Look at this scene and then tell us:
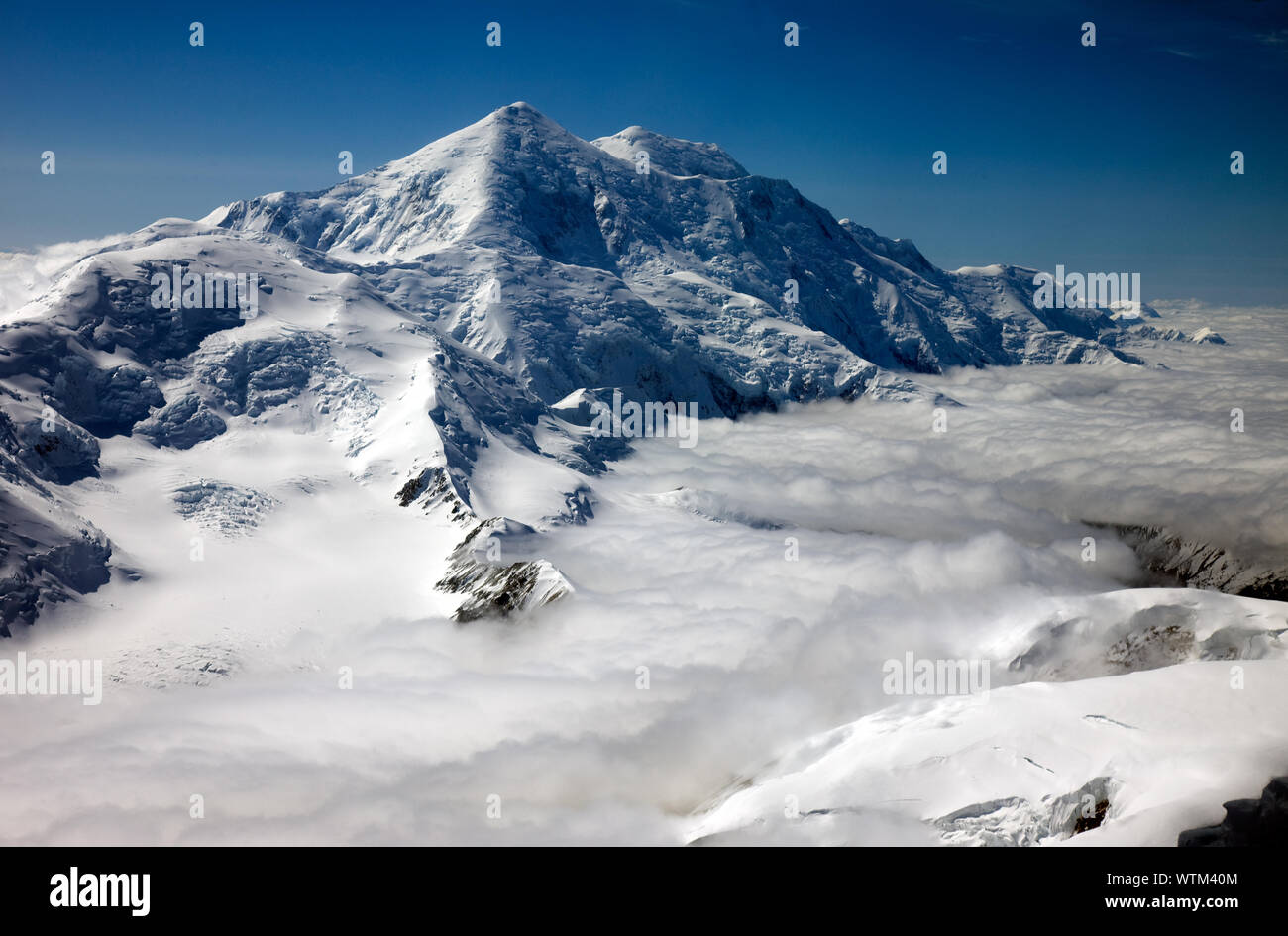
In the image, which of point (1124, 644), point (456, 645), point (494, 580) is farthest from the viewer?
point (494, 580)

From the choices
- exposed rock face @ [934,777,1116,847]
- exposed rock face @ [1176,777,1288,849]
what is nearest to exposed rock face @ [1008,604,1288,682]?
exposed rock face @ [934,777,1116,847]

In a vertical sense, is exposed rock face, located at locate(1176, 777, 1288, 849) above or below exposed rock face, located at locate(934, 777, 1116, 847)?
above

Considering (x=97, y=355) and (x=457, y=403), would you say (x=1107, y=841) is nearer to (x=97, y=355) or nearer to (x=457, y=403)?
(x=457, y=403)

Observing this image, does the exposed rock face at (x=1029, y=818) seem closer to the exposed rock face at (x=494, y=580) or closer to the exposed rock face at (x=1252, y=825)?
the exposed rock face at (x=1252, y=825)

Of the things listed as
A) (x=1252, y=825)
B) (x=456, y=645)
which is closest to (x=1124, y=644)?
(x=1252, y=825)

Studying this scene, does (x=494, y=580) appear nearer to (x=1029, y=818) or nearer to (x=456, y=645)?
(x=456, y=645)

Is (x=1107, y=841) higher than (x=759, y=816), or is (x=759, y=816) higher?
(x=1107, y=841)

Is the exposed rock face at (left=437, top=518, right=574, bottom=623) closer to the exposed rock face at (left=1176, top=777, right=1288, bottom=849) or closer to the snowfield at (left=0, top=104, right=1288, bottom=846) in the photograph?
the snowfield at (left=0, top=104, right=1288, bottom=846)
